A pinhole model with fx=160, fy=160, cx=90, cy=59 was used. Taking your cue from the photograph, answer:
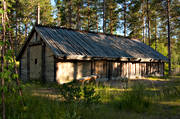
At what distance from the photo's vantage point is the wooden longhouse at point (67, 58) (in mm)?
11414

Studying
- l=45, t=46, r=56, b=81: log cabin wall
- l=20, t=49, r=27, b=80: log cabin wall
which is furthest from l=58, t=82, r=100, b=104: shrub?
l=20, t=49, r=27, b=80: log cabin wall

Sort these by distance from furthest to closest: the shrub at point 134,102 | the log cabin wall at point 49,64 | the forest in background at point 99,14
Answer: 1. the forest in background at point 99,14
2. the log cabin wall at point 49,64
3. the shrub at point 134,102

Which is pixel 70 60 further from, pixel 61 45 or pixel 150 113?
pixel 150 113

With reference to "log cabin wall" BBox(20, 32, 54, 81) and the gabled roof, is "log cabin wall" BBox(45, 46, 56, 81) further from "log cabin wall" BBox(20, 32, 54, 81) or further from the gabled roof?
the gabled roof

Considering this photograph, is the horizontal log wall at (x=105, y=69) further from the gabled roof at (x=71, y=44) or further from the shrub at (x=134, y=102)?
the shrub at (x=134, y=102)

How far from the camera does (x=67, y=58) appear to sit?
35.7 feet

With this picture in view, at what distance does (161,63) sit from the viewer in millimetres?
20328

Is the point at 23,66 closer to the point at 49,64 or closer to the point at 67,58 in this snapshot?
the point at 49,64

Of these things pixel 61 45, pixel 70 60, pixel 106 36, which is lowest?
pixel 70 60

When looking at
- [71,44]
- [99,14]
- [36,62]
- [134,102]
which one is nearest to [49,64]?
[36,62]

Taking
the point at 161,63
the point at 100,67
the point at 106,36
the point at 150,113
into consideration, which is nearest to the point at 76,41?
the point at 100,67

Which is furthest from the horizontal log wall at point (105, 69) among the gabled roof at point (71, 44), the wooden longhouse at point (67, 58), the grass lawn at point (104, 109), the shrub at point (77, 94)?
the shrub at point (77, 94)

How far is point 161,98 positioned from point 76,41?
8.81 meters

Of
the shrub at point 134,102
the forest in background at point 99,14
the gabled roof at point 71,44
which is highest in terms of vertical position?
the forest in background at point 99,14
